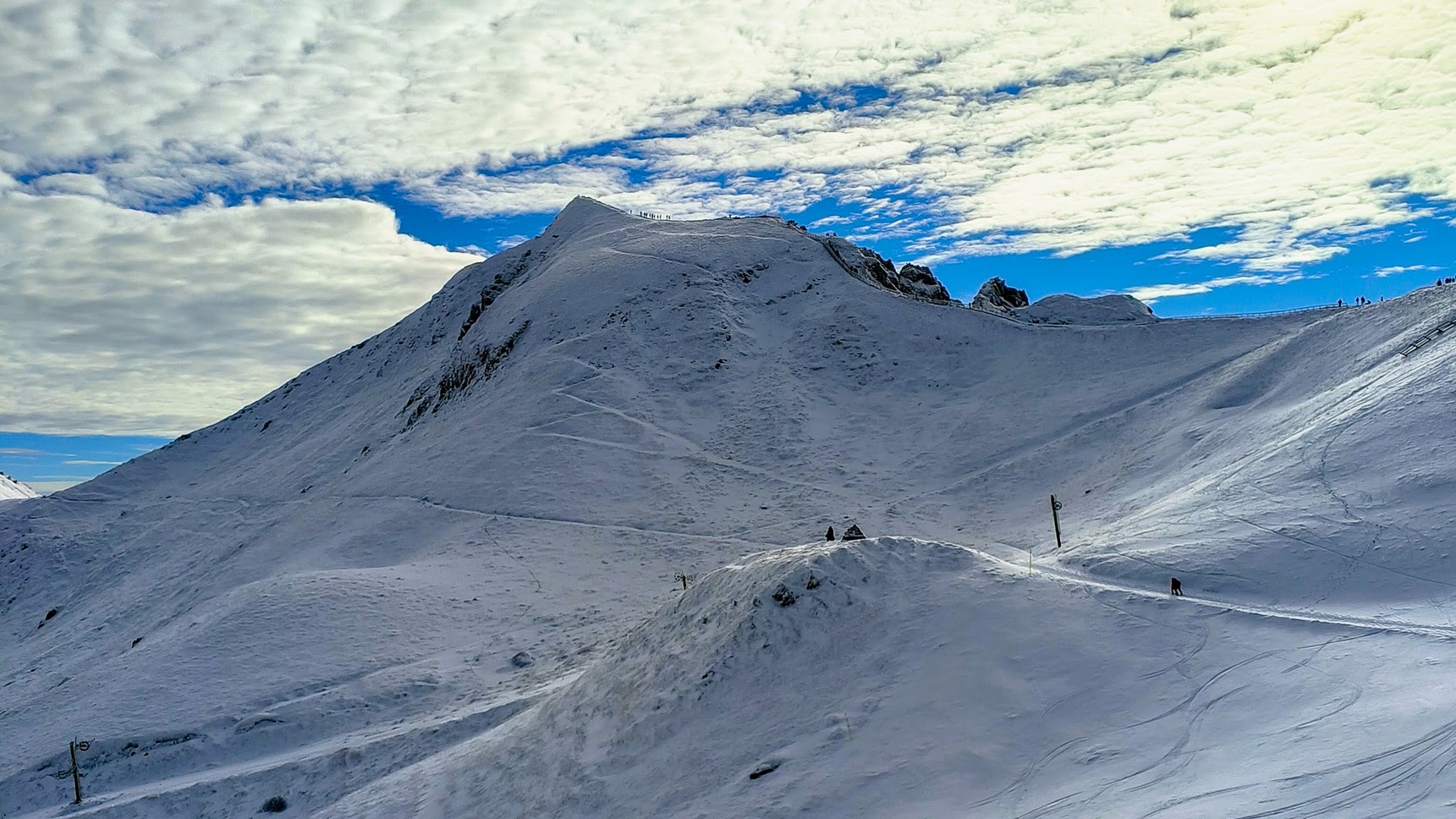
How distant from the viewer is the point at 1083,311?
6775 centimetres

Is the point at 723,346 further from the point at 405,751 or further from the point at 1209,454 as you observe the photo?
the point at 405,751

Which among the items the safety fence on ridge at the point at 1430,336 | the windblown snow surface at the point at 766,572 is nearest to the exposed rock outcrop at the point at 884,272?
the windblown snow surface at the point at 766,572

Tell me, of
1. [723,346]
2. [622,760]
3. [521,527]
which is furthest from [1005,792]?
[723,346]

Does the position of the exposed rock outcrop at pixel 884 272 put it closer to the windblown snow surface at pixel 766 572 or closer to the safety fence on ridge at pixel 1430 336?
the windblown snow surface at pixel 766 572

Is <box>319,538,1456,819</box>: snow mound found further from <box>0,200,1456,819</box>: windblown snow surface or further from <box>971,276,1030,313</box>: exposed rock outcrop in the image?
<box>971,276,1030,313</box>: exposed rock outcrop

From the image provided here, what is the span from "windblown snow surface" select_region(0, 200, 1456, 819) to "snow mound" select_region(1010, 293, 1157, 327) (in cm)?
191

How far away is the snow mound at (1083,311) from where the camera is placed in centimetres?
6544

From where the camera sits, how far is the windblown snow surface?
1551 centimetres

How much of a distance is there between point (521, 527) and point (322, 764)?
664 inches

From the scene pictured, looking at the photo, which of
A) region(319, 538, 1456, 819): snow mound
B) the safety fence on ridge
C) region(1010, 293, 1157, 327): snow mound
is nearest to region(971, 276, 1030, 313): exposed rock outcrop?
region(1010, 293, 1157, 327): snow mound

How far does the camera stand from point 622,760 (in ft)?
60.1

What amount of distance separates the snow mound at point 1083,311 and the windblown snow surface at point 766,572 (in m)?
1.91

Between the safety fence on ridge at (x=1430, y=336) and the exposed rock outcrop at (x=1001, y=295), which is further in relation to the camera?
the exposed rock outcrop at (x=1001, y=295)

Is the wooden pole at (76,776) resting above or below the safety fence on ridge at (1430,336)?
below
